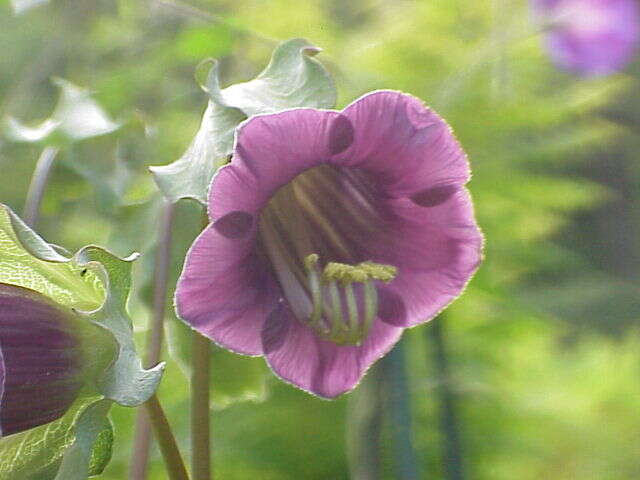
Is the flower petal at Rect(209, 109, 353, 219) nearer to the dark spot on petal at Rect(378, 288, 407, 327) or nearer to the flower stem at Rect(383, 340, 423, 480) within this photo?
the dark spot on petal at Rect(378, 288, 407, 327)

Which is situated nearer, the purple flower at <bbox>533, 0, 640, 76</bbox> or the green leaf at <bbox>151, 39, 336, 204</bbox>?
the green leaf at <bbox>151, 39, 336, 204</bbox>

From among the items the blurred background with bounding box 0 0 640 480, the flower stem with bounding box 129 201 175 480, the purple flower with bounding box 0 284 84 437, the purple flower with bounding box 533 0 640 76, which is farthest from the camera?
the purple flower with bounding box 533 0 640 76

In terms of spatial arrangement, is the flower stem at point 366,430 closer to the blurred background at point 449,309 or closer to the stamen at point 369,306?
the blurred background at point 449,309

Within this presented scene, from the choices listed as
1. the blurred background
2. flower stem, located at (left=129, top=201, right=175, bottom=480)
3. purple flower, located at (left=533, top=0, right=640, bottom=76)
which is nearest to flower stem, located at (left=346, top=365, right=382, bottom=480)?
the blurred background

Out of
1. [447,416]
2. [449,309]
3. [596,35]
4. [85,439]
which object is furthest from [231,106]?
[596,35]

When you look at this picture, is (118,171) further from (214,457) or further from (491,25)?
(491,25)
